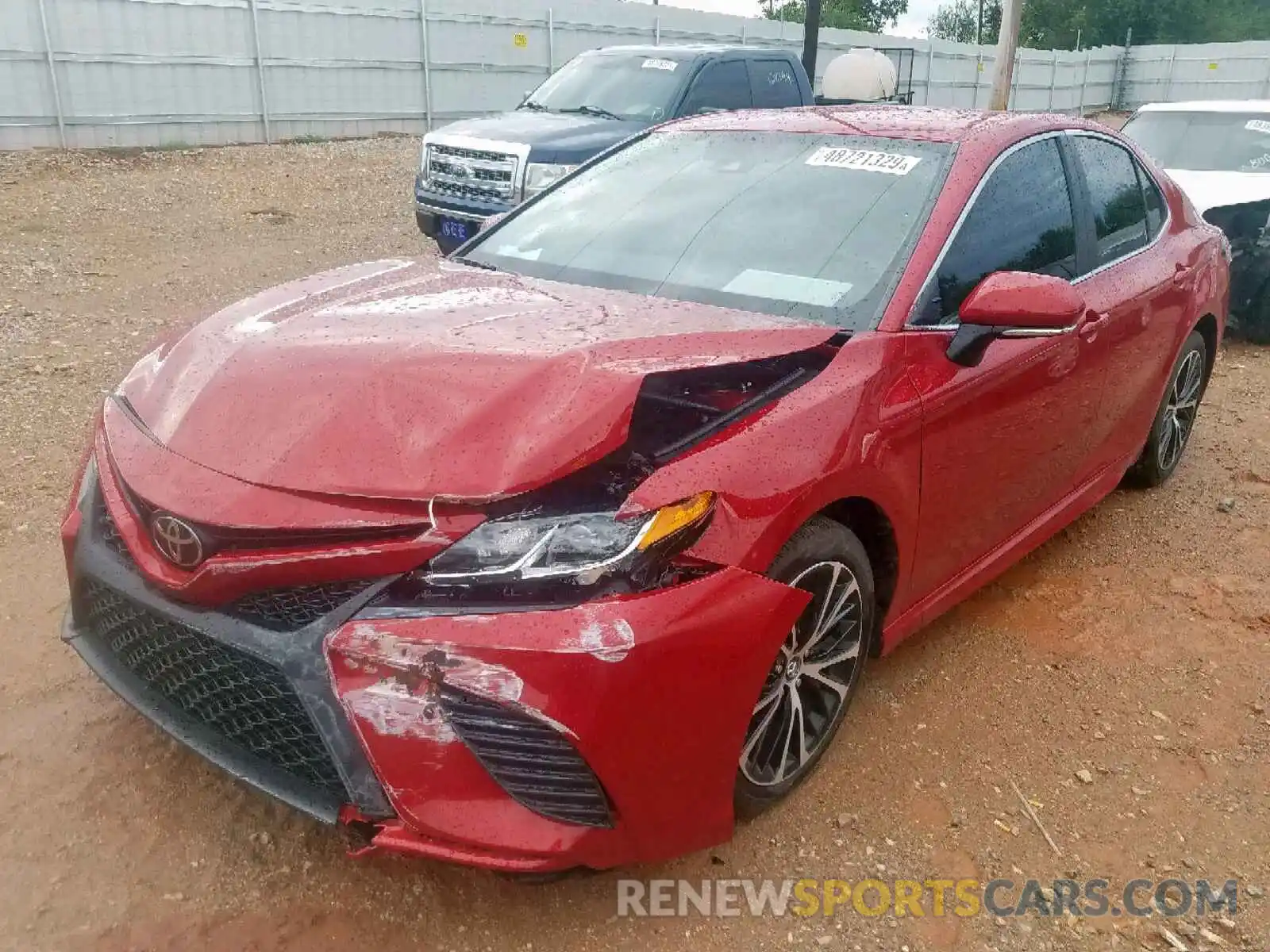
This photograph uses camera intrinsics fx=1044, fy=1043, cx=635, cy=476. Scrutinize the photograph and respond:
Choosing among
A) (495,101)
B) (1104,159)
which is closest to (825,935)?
(1104,159)

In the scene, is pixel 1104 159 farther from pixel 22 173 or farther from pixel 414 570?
pixel 22 173

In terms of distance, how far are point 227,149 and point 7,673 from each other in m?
14.1

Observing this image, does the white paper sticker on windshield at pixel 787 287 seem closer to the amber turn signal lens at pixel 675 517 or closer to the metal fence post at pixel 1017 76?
the amber turn signal lens at pixel 675 517

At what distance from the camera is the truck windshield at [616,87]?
30.1ft

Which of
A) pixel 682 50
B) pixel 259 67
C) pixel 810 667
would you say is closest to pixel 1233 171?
pixel 682 50

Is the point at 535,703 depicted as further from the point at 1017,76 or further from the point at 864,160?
the point at 1017,76

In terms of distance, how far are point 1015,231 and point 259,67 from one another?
15.9 metres

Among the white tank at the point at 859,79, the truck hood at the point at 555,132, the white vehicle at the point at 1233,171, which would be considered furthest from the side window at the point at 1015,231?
the white tank at the point at 859,79

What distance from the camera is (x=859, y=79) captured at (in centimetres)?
1384

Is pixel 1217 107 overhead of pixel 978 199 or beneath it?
beneath

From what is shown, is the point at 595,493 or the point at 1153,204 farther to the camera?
the point at 1153,204

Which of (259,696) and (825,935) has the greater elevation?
(259,696)

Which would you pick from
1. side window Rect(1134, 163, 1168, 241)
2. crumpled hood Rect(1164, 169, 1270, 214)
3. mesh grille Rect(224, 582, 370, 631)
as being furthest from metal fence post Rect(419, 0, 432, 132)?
mesh grille Rect(224, 582, 370, 631)

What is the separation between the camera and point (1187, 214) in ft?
15.0
